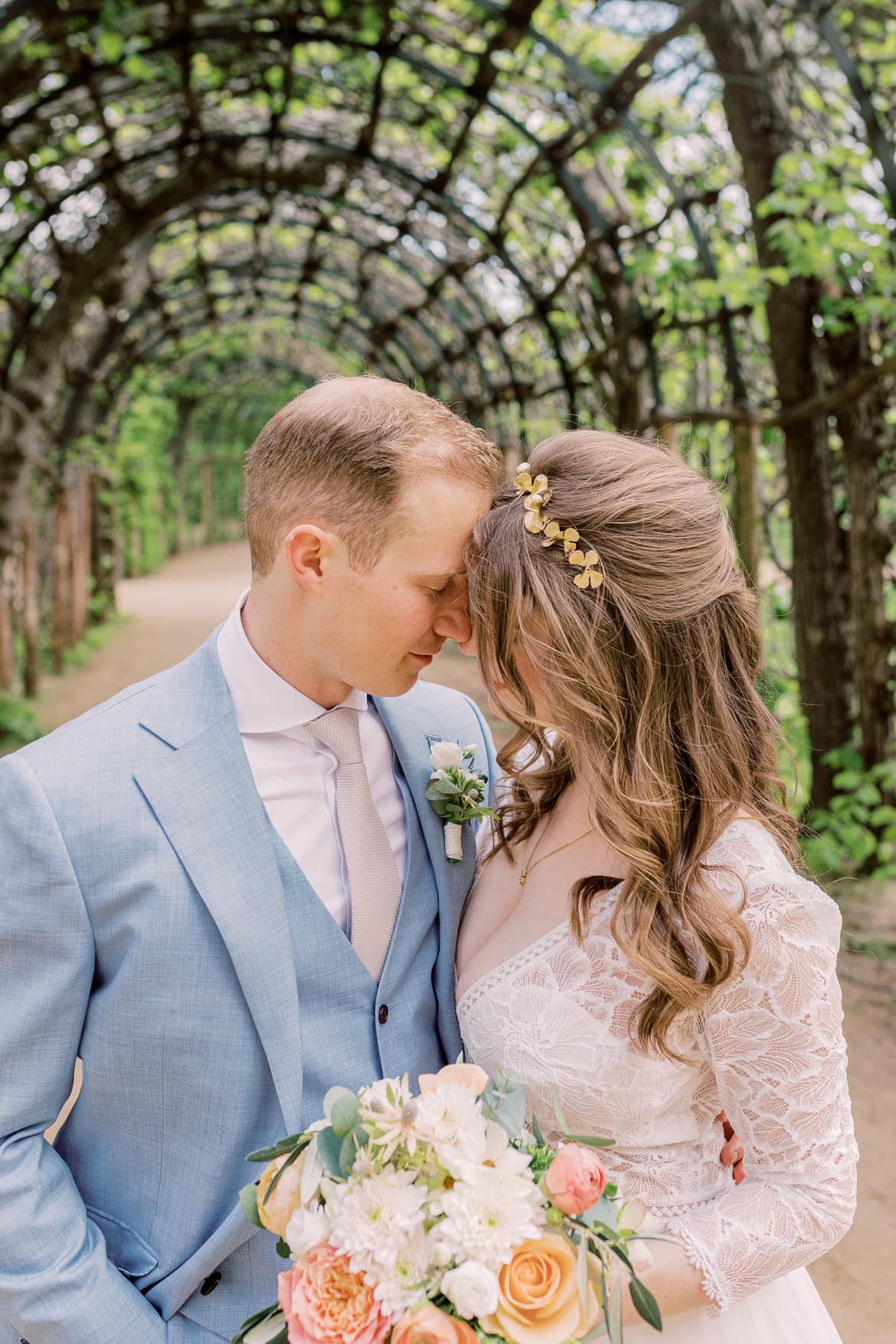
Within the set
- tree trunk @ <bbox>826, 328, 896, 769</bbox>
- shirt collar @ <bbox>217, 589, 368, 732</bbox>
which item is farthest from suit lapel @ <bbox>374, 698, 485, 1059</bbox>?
tree trunk @ <bbox>826, 328, 896, 769</bbox>

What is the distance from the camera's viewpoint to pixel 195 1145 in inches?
56.5

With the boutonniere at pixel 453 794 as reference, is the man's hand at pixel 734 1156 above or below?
below

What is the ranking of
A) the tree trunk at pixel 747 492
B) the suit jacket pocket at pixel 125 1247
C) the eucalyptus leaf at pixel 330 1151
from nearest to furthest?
1. the eucalyptus leaf at pixel 330 1151
2. the suit jacket pocket at pixel 125 1247
3. the tree trunk at pixel 747 492

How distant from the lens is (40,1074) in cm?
141

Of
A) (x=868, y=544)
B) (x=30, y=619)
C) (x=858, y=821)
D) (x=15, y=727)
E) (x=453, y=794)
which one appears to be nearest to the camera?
(x=453, y=794)

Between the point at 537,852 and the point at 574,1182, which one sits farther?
the point at 537,852

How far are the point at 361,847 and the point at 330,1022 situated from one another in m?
0.27

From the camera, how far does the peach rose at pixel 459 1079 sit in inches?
45.6

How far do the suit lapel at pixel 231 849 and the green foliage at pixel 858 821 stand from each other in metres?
3.46

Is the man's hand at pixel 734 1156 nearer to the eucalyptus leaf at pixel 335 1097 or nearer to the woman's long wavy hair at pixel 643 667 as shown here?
the woman's long wavy hair at pixel 643 667

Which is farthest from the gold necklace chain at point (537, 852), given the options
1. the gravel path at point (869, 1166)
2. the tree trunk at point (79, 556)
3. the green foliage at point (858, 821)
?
the tree trunk at point (79, 556)

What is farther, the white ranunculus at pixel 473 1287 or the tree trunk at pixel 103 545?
the tree trunk at pixel 103 545

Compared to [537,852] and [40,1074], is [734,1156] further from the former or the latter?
[40,1074]

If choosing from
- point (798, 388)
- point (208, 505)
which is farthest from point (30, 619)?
point (208, 505)
